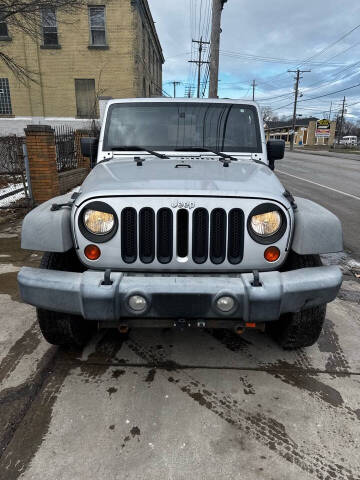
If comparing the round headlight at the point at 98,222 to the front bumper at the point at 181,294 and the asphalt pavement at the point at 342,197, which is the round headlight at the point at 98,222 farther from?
the asphalt pavement at the point at 342,197

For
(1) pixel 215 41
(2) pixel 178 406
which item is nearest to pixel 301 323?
(2) pixel 178 406

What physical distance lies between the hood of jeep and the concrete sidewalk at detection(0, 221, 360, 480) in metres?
1.33

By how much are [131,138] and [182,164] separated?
837mm

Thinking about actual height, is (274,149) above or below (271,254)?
above

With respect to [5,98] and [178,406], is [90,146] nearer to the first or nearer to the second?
[178,406]

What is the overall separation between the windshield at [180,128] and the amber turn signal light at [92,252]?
4.90ft

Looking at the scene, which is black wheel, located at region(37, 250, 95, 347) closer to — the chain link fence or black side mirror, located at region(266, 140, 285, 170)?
black side mirror, located at region(266, 140, 285, 170)

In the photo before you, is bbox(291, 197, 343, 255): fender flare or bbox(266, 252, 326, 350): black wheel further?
bbox(266, 252, 326, 350): black wheel

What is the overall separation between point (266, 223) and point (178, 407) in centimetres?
133

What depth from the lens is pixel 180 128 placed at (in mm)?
3623

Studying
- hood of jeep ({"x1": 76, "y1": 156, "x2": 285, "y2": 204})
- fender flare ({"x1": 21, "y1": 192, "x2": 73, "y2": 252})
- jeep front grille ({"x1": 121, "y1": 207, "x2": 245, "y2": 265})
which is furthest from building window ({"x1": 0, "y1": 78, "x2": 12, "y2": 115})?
jeep front grille ({"x1": 121, "y1": 207, "x2": 245, "y2": 265})

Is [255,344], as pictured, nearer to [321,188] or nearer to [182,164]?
[182,164]

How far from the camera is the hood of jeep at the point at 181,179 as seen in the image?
234cm

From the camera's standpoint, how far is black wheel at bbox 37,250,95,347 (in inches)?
103
